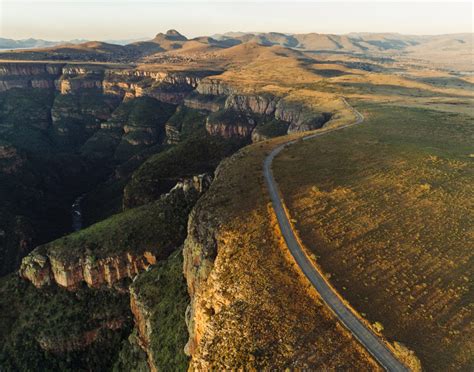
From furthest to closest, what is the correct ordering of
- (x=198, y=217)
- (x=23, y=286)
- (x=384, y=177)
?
(x=23, y=286) → (x=384, y=177) → (x=198, y=217)

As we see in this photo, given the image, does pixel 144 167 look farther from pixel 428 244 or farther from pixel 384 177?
pixel 428 244

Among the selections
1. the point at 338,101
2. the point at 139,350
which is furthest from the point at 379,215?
the point at 338,101

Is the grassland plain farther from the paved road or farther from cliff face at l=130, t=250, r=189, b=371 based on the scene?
cliff face at l=130, t=250, r=189, b=371

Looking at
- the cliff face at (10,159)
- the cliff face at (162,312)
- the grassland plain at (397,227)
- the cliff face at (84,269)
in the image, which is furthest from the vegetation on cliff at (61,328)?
the cliff face at (10,159)

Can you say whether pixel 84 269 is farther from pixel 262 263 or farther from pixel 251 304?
pixel 251 304

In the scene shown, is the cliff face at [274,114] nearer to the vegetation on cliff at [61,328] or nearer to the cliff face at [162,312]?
the cliff face at [162,312]
